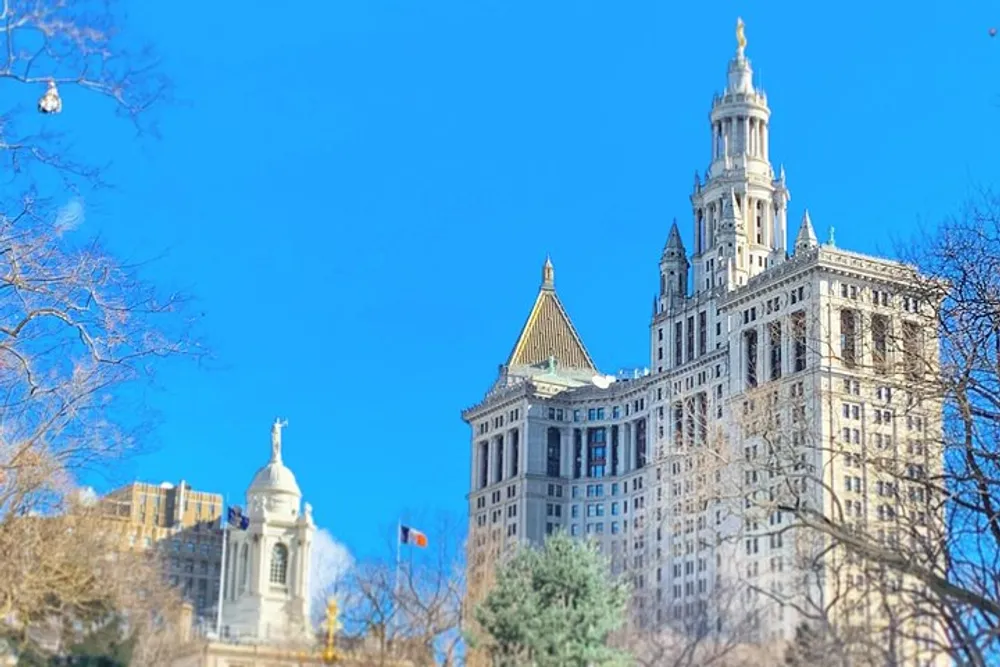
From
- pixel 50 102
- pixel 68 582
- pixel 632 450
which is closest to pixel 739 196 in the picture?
pixel 632 450

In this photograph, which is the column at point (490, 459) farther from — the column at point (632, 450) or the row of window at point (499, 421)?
the column at point (632, 450)

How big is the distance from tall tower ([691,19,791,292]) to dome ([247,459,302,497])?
70.2 metres

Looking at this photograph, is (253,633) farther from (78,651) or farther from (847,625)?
(847,625)

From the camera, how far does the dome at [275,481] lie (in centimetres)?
11088

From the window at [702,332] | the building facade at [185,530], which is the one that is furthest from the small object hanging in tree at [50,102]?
the window at [702,332]

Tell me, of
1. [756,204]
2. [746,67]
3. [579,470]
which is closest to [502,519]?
[579,470]

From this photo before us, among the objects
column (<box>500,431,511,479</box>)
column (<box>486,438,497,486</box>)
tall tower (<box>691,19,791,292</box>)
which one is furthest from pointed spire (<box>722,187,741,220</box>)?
column (<box>486,438,497,486</box>)

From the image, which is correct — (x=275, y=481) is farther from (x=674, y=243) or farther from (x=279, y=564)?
(x=674, y=243)

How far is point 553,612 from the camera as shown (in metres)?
57.5

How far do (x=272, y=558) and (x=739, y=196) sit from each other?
83047 mm

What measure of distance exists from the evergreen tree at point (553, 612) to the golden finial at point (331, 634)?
19.7 meters

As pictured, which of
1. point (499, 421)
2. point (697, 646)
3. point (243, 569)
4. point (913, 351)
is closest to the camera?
Answer: point (913, 351)

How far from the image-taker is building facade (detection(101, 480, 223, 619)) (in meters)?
164

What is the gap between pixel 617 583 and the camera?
62.2 metres
